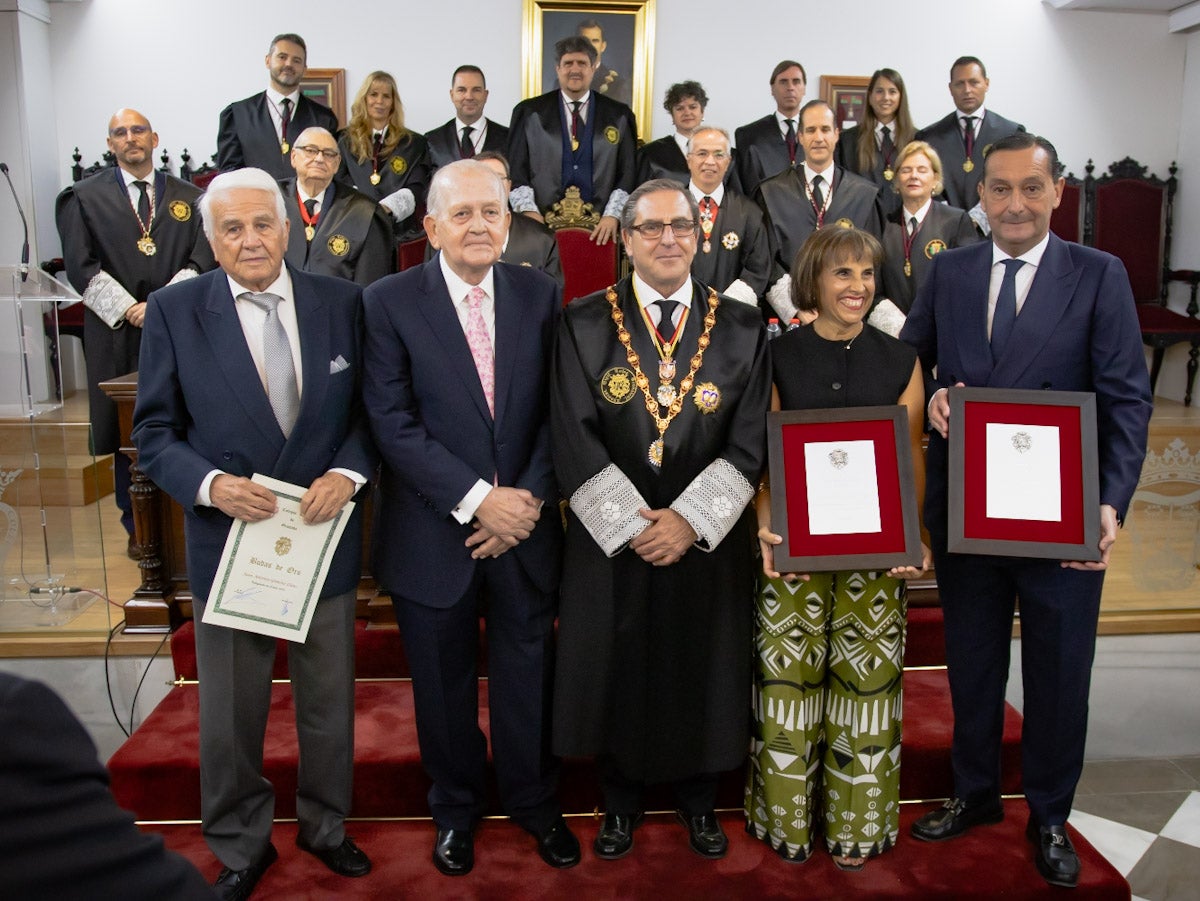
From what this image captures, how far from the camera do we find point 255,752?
2.29 meters

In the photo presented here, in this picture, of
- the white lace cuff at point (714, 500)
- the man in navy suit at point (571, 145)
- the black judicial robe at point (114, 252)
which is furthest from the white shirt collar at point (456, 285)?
the man in navy suit at point (571, 145)

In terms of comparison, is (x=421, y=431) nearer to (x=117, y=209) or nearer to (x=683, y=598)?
(x=683, y=598)

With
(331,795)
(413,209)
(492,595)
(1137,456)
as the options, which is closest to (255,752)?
(331,795)

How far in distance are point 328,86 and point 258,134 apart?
1655mm

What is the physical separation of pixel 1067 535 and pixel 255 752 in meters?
1.86

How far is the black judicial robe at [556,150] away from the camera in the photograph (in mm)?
5395

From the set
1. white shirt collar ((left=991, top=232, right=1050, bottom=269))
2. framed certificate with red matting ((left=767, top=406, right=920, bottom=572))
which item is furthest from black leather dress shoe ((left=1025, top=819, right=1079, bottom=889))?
white shirt collar ((left=991, top=232, right=1050, bottom=269))

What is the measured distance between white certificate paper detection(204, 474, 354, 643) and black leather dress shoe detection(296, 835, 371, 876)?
595mm

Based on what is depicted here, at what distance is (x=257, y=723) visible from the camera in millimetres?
2277

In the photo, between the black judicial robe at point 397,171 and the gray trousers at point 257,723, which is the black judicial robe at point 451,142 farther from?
the gray trousers at point 257,723

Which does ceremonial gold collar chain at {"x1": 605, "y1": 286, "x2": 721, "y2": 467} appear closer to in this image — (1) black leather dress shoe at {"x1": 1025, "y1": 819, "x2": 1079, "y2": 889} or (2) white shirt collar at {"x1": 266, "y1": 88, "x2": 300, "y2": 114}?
(1) black leather dress shoe at {"x1": 1025, "y1": 819, "x2": 1079, "y2": 889}

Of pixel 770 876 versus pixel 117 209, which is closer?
pixel 770 876

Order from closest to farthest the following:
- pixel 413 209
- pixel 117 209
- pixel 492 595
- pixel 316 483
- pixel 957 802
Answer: pixel 316 483 → pixel 492 595 → pixel 957 802 → pixel 117 209 → pixel 413 209

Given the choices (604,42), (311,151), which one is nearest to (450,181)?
(311,151)
